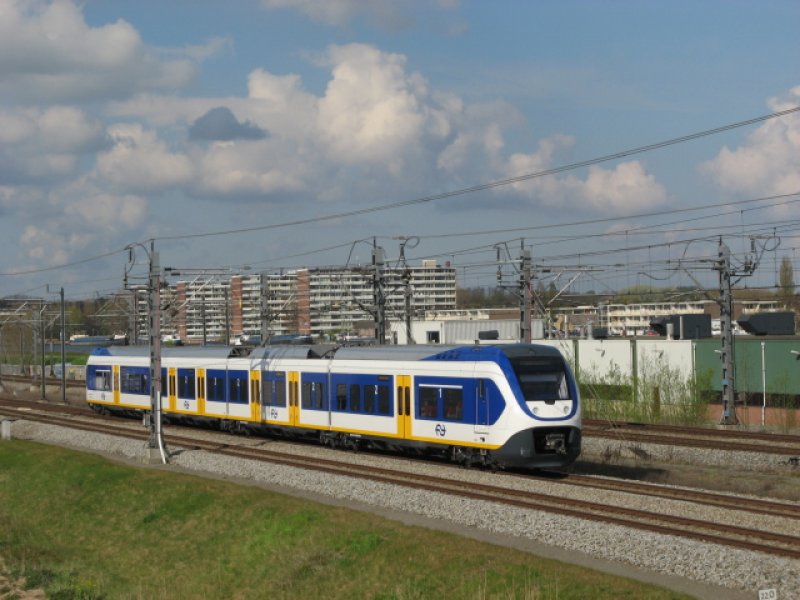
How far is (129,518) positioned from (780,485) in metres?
18.2

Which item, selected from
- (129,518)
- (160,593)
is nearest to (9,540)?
(129,518)

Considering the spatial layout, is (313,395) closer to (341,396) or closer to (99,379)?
(341,396)

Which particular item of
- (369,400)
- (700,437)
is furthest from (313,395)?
(700,437)

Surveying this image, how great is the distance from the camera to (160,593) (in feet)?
73.3

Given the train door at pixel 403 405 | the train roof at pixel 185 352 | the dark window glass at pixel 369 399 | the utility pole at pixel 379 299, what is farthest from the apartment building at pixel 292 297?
the train door at pixel 403 405

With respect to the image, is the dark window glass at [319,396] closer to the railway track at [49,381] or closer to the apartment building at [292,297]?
the apartment building at [292,297]

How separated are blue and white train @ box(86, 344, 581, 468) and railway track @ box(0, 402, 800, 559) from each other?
1.33 meters

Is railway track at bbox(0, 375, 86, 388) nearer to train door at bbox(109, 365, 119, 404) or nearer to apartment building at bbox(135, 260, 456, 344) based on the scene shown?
apartment building at bbox(135, 260, 456, 344)

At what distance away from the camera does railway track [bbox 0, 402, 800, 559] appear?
18375 millimetres

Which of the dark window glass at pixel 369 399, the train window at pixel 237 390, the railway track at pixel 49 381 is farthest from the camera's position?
the railway track at pixel 49 381

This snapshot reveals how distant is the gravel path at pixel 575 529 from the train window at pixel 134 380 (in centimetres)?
1893

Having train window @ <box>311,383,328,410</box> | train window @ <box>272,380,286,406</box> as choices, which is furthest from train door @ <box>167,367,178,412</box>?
train window @ <box>311,383,328,410</box>

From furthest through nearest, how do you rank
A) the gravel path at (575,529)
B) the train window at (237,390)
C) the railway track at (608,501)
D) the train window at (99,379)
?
the train window at (99,379)
the train window at (237,390)
the railway track at (608,501)
the gravel path at (575,529)

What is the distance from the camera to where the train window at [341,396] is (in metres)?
33.6
